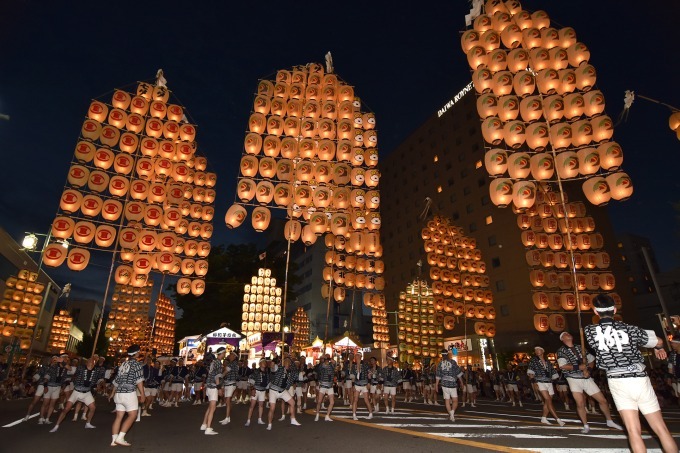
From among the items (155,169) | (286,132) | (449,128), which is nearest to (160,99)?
(155,169)

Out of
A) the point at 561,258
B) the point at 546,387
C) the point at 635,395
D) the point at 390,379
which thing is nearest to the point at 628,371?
the point at 635,395

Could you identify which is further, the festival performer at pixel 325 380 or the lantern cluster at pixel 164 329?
the lantern cluster at pixel 164 329

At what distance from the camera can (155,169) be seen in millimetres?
22609

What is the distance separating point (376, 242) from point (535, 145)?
410 inches

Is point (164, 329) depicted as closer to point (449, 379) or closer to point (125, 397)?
point (125, 397)

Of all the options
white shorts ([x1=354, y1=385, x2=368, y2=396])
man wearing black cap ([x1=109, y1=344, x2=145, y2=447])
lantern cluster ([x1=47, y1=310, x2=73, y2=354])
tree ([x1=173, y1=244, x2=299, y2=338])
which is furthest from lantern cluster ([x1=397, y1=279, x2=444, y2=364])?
lantern cluster ([x1=47, y1=310, x2=73, y2=354])

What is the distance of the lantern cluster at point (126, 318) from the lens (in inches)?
2275

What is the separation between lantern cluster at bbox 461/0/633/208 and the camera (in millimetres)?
17594

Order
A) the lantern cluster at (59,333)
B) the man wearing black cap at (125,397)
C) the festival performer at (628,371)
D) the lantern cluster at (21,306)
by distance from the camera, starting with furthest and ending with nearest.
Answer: the lantern cluster at (59,333) → the lantern cluster at (21,306) → the man wearing black cap at (125,397) → the festival performer at (628,371)

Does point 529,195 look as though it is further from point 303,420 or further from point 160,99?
point 160,99

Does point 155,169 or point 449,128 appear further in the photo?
point 449,128

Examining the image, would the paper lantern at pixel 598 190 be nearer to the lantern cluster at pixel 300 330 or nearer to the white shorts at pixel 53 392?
the white shorts at pixel 53 392

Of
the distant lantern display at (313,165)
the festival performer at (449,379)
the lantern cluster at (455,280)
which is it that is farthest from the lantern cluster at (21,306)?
the festival performer at (449,379)

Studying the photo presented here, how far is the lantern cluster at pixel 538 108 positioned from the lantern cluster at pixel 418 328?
23.0 meters
